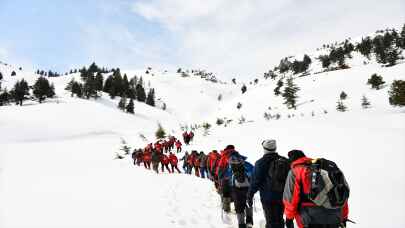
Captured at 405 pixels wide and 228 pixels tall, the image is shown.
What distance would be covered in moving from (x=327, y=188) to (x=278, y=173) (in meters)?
1.31

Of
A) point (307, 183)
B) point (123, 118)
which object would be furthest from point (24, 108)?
point (307, 183)

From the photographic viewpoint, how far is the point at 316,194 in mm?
3748

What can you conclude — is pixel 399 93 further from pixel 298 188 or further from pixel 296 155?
pixel 298 188

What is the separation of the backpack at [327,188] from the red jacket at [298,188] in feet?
0.31

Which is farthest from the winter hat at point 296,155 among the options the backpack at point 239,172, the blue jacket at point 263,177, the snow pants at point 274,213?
the backpack at point 239,172

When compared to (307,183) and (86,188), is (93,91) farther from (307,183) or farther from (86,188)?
(307,183)

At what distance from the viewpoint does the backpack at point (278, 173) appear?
4934 millimetres

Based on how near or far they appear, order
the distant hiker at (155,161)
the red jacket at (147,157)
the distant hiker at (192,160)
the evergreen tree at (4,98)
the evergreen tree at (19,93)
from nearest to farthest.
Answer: the distant hiker at (192,160) → the distant hiker at (155,161) → the red jacket at (147,157) → the evergreen tree at (4,98) → the evergreen tree at (19,93)

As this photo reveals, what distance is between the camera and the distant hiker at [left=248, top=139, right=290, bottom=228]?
16.4ft

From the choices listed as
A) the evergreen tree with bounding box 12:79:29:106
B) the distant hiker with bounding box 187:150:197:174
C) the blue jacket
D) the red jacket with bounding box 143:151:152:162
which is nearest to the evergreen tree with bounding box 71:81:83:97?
the evergreen tree with bounding box 12:79:29:106

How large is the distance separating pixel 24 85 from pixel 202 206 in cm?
8328

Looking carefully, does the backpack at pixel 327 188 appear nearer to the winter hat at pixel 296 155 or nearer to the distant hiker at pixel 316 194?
the distant hiker at pixel 316 194

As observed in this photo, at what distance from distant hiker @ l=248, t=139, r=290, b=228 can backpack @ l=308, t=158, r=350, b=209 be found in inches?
46.2

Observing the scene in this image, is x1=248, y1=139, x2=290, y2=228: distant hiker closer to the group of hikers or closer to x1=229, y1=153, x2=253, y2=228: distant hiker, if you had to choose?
the group of hikers
